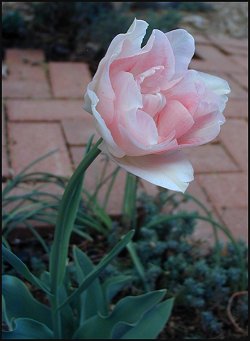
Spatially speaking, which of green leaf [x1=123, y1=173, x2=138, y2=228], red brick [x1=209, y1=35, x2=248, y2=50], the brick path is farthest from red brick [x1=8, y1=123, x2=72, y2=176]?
red brick [x1=209, y1=35, x2=248, y2=50]

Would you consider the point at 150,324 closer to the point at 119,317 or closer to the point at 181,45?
the point at 119,317

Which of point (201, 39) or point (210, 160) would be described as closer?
point (210, 160)

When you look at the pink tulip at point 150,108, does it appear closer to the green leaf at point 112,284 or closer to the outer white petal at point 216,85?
the outer white petal at point 216,85

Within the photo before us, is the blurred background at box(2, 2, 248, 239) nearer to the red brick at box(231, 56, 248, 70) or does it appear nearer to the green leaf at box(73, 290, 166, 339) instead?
the red brick at box(231, 56, 248, 70)

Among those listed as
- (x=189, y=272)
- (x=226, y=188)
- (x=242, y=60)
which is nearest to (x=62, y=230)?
(x=189, y=272)

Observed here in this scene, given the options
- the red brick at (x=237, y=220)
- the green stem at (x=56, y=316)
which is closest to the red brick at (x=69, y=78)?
the red brick at (x=237, y=220)

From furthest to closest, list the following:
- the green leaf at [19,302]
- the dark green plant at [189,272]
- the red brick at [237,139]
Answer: the red brick at [237,139] < the dark green plant at [189,272] < the green leaf at [19,302]
